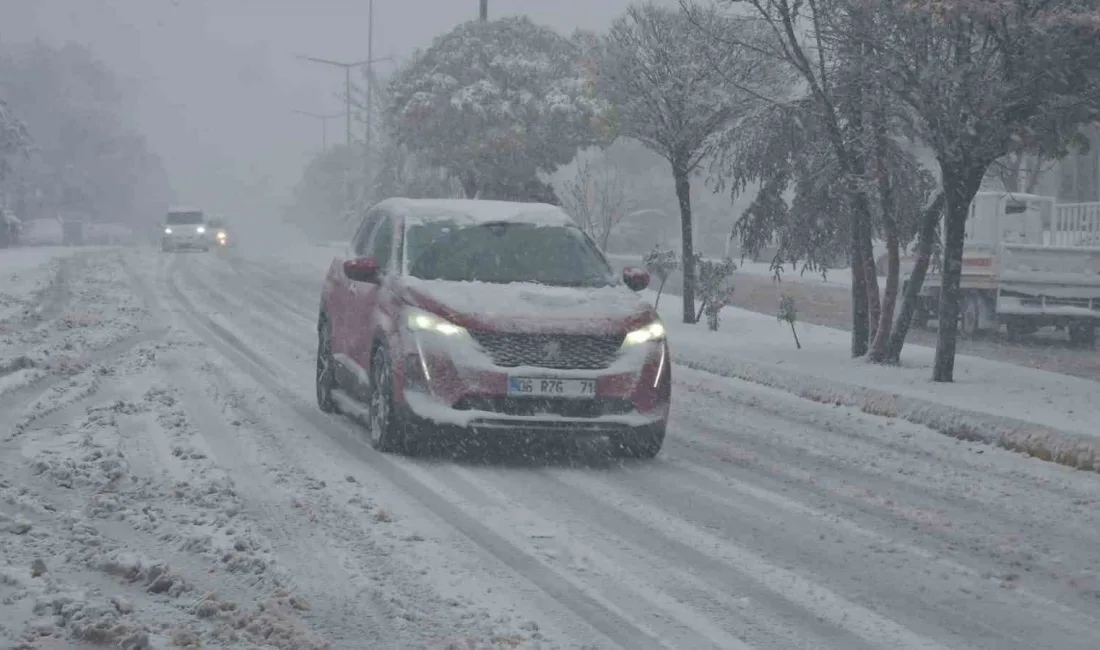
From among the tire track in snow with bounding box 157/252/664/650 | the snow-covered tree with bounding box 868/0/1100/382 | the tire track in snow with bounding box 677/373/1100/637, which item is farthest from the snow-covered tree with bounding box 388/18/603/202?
the tire track in snow with bounding box 677/373/1100/637

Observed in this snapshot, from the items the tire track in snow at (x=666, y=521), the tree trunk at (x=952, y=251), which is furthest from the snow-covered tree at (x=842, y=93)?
the tire track in snow at (x=666, y=521)

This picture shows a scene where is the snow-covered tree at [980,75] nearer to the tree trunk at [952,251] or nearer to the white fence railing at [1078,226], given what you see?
the tree trunk at [952,251]

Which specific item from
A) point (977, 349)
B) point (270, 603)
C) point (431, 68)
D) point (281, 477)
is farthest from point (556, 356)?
point (431, 68)

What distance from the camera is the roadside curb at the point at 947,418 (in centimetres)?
1090

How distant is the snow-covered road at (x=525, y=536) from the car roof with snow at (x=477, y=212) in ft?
5.60

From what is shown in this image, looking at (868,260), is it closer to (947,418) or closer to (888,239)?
(888,239)

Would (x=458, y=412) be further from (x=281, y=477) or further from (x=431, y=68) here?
(x=431, y=68)

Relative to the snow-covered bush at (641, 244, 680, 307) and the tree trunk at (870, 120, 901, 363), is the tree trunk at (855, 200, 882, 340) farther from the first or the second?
the snow-covered bush at (641, 244, 680, 307)

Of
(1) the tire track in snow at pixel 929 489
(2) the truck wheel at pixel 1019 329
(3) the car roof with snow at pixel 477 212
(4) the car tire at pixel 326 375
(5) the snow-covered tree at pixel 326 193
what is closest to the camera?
(1) the tire track in snow at pixel 929 489

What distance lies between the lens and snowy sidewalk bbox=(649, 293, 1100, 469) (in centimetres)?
1174

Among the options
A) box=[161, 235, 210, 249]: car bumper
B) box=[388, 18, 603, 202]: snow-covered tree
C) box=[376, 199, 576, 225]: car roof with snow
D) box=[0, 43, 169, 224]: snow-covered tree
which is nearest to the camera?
box=[376, 199, 576, 225]: car roof with snow

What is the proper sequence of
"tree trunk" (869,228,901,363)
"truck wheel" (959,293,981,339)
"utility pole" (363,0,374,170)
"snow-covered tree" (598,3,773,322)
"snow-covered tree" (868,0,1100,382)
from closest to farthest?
"snow-covered tree" (868,0,1100,382)
"tree trunk" (869,228,901,363)
"snow-covered tree" (598,3,773,322)
"truck wheel" (959,293,981,339)
"utility pole" (363,0,374,170)

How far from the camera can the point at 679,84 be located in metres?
22.8

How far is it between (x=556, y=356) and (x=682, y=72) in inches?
549
